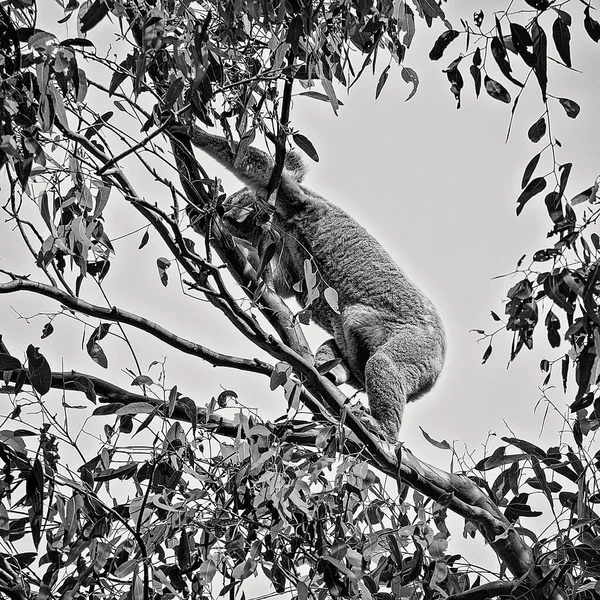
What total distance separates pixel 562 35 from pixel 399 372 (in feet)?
13.7

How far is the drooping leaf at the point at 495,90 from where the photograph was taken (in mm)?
2568

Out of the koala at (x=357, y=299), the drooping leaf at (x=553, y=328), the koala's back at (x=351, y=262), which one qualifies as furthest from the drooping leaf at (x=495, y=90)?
the koala's back at (x=351, y=262)

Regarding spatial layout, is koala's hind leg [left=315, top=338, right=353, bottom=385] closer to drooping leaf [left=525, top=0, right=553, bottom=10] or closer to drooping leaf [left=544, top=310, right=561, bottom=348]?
drooping leaf [left=544, top=310, right=561, bottom=348]

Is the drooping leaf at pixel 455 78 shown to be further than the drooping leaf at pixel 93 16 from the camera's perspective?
Yes

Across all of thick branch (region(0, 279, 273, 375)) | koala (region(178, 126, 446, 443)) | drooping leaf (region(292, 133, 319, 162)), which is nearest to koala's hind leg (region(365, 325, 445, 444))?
koala (region(178, 126, 446, 443))

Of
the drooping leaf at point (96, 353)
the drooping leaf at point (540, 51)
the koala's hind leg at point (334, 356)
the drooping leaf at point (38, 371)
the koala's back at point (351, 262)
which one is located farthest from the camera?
the koala's back at point (351, 262)

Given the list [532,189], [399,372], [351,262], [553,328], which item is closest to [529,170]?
[532,189]

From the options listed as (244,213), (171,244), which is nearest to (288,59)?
(244,213)

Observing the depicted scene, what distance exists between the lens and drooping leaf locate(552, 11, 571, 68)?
2.22m

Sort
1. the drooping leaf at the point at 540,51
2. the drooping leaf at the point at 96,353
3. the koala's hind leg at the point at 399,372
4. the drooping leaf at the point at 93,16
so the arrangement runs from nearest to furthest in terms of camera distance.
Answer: the drooping leaf at the point at 540,51 < the drooping leaf at the point at 93,16 < the drooping leaf at the point at 96,353 < the koala's hind leg at the point at 399,372

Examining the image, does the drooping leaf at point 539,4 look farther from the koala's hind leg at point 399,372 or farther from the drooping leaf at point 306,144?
the koala's hind leg at point 399,372

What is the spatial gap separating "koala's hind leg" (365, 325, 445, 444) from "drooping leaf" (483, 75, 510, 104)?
3.43m

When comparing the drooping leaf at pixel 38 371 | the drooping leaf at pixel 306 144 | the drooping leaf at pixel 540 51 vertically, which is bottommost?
the drooping leaf at pixel 38 371

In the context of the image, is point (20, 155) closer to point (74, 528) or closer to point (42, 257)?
point (42, 257)
